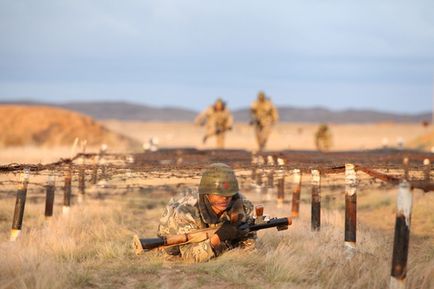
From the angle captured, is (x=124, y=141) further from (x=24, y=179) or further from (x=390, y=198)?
(x=24, y=179)

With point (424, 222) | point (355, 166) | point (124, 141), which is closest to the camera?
point (355, 166)

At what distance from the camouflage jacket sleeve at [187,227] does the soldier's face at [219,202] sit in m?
0.29

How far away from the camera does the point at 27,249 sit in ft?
23.2

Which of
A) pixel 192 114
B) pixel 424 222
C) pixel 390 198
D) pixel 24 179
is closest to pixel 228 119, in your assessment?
pixel 390 198

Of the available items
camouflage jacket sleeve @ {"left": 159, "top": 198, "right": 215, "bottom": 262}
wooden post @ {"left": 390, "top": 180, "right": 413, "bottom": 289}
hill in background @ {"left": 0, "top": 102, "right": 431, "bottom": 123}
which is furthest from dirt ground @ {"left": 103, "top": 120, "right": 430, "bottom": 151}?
hill in background @ {"left": 0, "top": 102, "right": 431, "bottom": 123}

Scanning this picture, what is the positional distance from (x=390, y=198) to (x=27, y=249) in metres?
10.1

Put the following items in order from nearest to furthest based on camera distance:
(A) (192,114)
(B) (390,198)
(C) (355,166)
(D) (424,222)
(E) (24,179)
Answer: (C) (355,166), (E) (24,179), (D) (424,222), (B) (390,198), (A) (192,114)

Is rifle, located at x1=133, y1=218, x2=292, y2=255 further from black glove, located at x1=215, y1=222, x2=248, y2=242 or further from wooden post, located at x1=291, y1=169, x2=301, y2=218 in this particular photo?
wooden post, located at x1=291, y1=169, x2=301, y2=218

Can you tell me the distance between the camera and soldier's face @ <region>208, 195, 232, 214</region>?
6.64 m

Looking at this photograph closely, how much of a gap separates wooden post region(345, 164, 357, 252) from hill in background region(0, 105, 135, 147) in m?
31.5

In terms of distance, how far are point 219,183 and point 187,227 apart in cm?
67

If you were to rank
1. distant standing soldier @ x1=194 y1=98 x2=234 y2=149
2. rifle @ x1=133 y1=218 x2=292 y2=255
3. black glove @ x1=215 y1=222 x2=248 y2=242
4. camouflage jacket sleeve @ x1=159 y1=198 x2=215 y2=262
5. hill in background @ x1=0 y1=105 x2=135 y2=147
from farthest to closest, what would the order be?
hill in background @ x1=0 y1=105 x2=135 y2=147 < distant standing soldier @ x1=194 y1=98 x2=234 y2=149 < camouflage jacket sleeve @ x1=159 y1=198 x2=215 y2=262 < black glove @ x1=215 y1=222 x2=248 y2=242 < rifle @ x1=133 y1=218 x2=292 y2=255

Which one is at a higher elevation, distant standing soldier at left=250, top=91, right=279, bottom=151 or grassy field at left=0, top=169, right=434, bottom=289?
distant standing soldier at left=250, top=91, right=279, bottom=151

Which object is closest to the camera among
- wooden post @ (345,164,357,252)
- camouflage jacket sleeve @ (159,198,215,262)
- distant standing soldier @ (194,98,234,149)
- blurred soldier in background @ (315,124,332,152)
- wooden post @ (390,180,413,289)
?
wooden post @ (390,180,413,289)
